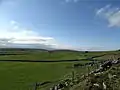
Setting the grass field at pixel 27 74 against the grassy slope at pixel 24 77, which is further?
the grass field at pixel 27 74

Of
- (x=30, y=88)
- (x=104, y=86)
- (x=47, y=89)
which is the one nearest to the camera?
(x=104, y=86)

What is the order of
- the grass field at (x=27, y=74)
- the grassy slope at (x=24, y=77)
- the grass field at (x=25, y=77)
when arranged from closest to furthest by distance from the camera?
the grass field at (x=25, y=77)
the grassy slope at (x=24, y=77)
the grass field at (x=27, y=74)

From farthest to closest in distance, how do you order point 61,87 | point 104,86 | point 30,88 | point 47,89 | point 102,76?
point 30,88 < point 47,89 < point 61,87 < point 102,76 < point 104,86

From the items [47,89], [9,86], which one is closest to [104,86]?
[47,89]

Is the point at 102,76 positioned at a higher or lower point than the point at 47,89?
higher

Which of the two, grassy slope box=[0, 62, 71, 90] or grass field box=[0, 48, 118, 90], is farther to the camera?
grass field box=[0, 48, 118, 90]

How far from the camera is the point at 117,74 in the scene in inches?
995

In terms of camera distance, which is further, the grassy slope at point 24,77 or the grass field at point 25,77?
the grassy slope at point 24,77

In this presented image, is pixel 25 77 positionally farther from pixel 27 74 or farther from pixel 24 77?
pixel 27 74

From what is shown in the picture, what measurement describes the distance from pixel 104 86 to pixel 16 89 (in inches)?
762

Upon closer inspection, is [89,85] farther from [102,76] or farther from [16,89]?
[16,89]

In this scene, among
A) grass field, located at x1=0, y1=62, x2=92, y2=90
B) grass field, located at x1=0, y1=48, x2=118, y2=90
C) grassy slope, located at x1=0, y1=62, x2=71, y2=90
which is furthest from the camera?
grass field, located at x1=0, y1=48, x2=118, y2=90

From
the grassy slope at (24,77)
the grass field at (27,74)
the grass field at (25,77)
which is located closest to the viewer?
the grass field at (25,77)

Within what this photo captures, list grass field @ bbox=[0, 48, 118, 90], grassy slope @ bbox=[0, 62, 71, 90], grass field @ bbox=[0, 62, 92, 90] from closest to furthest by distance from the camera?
grass field @ bbox=[0, 62, 92, 90]
grassy slope @ bbox=[0, 62, 71, 90]
grass field @ bbox=[0, 48, 118, 90]
